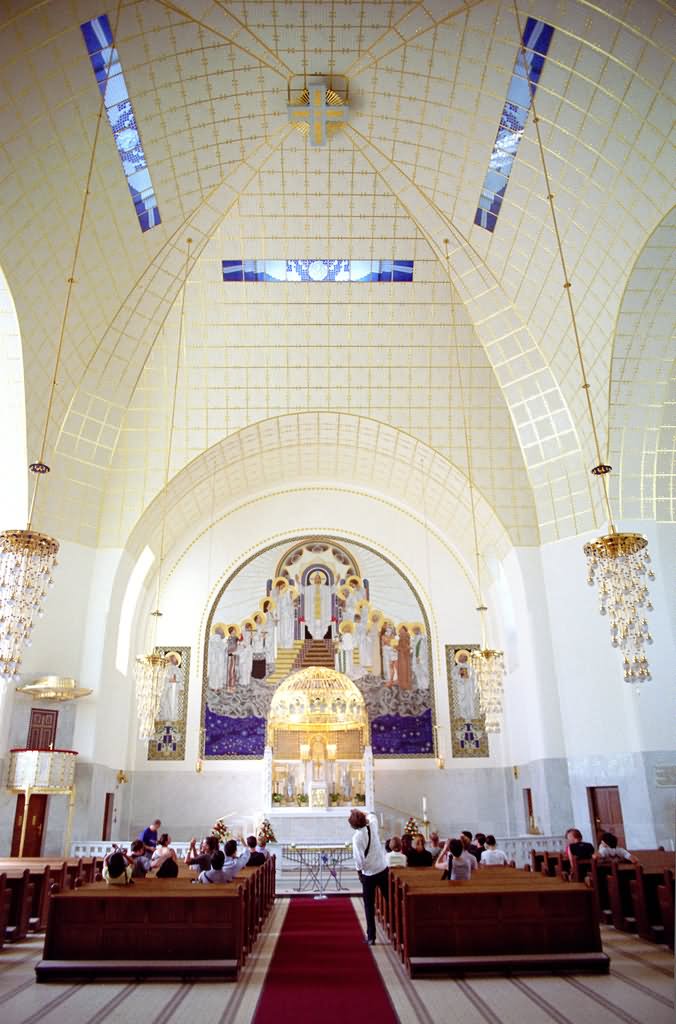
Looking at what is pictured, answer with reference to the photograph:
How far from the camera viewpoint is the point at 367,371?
606 inches

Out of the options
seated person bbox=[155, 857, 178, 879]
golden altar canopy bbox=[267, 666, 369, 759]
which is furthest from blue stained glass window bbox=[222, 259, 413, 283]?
seated person bbox=[155, 857, 178, 879]

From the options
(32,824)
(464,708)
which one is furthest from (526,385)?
(32,824)

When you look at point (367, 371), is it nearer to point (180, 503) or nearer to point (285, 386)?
point (285, 386)

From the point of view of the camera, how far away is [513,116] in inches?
434

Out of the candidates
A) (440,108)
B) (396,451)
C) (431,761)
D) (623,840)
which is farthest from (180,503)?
(623,840)

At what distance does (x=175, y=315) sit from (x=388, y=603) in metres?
8.51

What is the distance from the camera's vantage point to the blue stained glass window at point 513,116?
32.5 ft

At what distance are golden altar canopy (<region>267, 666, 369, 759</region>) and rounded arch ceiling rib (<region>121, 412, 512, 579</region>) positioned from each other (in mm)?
4477

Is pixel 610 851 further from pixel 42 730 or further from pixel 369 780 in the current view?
pixel 42 730

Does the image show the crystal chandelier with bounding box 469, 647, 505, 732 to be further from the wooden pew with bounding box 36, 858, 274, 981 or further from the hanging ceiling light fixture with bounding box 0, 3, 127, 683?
the wooden pew with bounding box 36, 858, 274, 981

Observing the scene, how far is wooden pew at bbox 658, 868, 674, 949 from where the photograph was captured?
21.7 ft

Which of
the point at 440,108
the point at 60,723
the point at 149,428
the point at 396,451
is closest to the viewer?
the point at 440,108

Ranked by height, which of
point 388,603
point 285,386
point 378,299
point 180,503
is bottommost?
point 388,603

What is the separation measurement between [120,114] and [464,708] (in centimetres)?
1383
